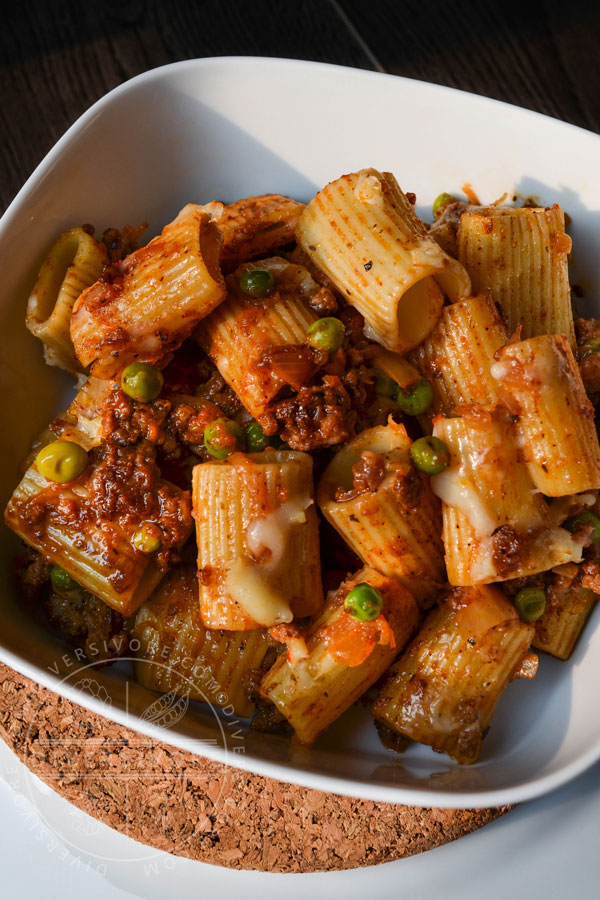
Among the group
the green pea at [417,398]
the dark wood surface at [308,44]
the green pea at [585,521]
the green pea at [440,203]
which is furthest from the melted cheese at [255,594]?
the dark wood surface at [308,44]

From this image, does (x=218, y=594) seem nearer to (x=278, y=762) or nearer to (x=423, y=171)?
(x=278, y=762)

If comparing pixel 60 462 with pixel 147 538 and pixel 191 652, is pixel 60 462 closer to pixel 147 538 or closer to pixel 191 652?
pixel 147 538

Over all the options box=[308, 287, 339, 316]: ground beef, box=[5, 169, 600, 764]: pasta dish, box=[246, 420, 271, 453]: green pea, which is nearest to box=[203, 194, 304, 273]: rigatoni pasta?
box=[5, 169, 600, 764]: pasta dish

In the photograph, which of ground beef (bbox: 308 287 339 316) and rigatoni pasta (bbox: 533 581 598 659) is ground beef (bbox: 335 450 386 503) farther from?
rigatoni pasta (bbox: 533 581 598 659)

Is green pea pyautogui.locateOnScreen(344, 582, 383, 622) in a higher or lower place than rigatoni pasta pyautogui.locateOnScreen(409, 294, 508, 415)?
lower

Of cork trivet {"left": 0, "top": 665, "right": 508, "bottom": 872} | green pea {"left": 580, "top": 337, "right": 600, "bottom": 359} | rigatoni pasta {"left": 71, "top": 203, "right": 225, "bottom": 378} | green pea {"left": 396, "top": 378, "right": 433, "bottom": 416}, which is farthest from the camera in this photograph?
cork trivet {"left": 0, "top": 665, "right": 508, "bottom": 872}

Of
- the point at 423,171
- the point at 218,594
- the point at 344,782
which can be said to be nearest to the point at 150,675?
the point at 218,594
